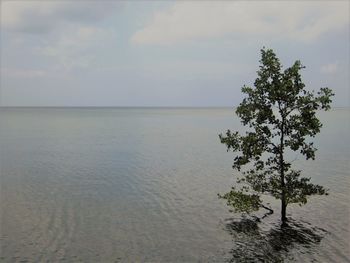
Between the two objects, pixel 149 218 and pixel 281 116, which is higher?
pixel 281 116

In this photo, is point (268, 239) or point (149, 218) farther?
point (149, 218)

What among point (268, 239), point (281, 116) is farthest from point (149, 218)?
point (281, 116)

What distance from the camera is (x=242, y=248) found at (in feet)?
117

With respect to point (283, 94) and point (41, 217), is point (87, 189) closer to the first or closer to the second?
point (41, 217)

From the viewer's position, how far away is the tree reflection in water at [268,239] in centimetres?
3419

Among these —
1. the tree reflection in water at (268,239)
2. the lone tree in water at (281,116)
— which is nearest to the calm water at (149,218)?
the tree reflection in water at (268,239)

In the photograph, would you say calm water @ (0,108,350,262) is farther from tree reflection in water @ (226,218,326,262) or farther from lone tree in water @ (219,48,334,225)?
lone tree in water @ (219,48,334,225)

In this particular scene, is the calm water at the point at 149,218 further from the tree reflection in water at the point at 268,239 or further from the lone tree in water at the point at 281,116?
the lone tree in water at the point at 281,116

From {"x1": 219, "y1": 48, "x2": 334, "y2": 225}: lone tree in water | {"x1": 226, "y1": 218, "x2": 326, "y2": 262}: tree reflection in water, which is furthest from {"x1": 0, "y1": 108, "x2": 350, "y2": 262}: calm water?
{"x1": 219, "y1": 48, "x2": 334, "y2": 225}: lone tree in water

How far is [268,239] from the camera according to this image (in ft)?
124

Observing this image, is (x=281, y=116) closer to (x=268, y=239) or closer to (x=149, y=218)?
(x=268, y=239)

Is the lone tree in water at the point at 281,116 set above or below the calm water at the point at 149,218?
above

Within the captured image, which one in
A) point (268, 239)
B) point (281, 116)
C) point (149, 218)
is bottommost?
point (268, 239)

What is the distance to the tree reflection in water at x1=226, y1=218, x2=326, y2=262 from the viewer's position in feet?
112
